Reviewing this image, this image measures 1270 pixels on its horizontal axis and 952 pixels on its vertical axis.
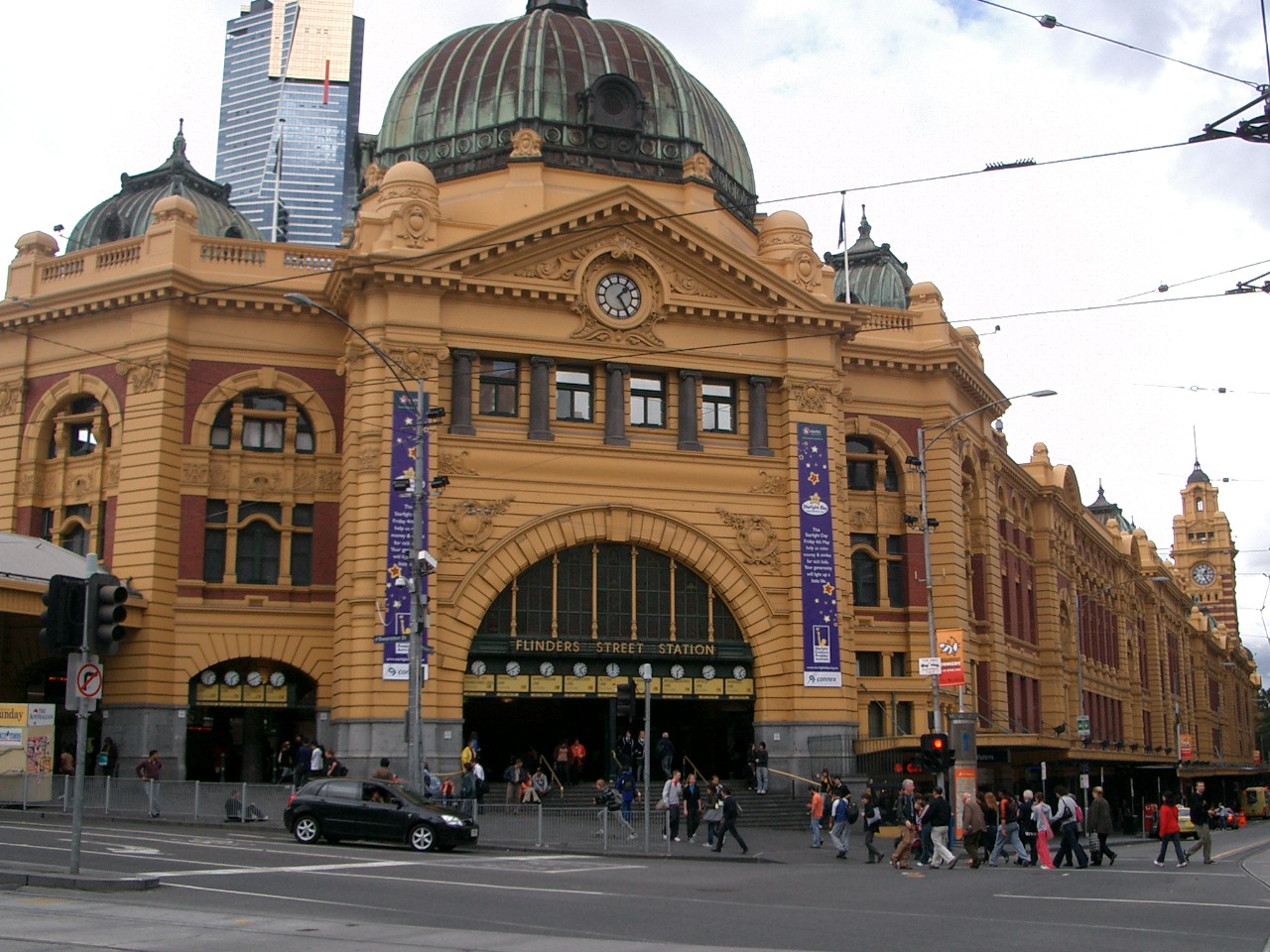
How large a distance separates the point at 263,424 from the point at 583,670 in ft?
41.8

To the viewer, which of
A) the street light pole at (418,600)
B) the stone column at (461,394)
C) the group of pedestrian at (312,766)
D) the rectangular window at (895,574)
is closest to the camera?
the street light pole at (418,600)

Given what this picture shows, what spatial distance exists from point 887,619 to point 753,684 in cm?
772

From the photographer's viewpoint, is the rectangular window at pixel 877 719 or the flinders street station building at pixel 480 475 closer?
the flinders street station building at pixel 480 475

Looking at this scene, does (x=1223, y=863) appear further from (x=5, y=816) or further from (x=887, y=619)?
(x=5, y=816)

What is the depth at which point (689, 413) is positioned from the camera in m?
46.7

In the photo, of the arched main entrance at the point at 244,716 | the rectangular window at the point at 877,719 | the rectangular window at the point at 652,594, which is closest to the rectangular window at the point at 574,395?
the rectangular window at the point at 652,594

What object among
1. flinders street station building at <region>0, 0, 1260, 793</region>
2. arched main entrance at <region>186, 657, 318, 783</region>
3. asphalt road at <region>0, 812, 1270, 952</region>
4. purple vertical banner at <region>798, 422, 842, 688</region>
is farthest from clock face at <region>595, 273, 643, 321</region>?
asphalt road at <region>0, 812, 1270, 952</region>

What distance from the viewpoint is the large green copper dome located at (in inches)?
2025

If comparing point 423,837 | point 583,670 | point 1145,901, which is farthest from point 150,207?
point 1145,901

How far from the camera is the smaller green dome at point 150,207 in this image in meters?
55.1

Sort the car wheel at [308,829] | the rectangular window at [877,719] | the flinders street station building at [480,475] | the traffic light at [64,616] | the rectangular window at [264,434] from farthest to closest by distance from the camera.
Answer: the rectangular window at [877,719], the rectangular window at [264,434], the flinders street station building at [480,475], the car wheel at [308,829], the traffic light at [64,616]

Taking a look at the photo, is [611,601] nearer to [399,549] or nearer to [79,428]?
[399,549]

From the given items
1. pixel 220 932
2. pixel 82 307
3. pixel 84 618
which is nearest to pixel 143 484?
pixel 82 307

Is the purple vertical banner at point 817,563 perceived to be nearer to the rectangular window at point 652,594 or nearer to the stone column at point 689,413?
the stone column at point 689,413
